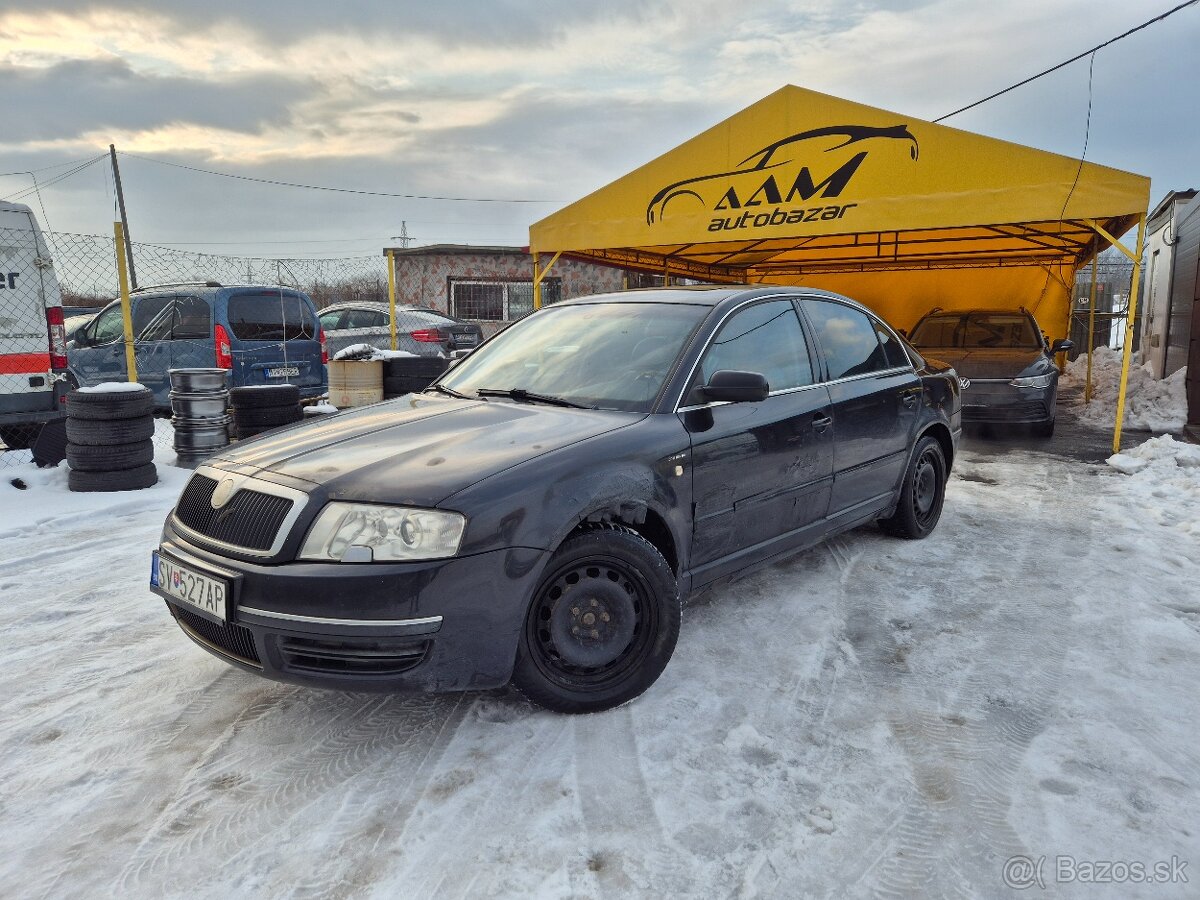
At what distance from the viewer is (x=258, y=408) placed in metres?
6.86

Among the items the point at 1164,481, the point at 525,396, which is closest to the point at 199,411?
the point at 525,396

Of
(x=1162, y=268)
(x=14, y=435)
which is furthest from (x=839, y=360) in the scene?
(x=1162, y=268)

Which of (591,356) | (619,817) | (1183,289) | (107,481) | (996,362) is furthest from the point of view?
(1183,289)

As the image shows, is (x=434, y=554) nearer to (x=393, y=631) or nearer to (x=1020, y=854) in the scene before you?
(x=393, y=631)

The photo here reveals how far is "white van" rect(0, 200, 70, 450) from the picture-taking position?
6.71 m

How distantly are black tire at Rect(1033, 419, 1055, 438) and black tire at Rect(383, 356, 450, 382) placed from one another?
676 cm

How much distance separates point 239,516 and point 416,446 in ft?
2.08

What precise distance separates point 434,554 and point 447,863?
0.85 m

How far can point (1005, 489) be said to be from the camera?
660cm

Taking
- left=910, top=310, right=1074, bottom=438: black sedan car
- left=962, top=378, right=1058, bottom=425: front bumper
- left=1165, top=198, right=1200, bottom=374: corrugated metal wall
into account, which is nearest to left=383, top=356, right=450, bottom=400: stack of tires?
left=910, top=310, right=1074, bottom=438: black sedan car

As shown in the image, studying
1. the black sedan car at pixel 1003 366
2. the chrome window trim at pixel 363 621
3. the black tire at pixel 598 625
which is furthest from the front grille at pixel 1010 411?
the chrome window trim at pixel 363 621

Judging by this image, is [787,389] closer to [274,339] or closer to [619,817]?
[619,817]

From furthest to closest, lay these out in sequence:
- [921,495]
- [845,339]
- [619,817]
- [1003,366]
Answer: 1. [1003,366]
2. [921,495]
3. [845,339]
4. [619,817]

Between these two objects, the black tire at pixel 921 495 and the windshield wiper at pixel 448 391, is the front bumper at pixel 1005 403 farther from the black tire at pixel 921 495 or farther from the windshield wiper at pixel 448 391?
the windshield wiper at pixel 448 391
